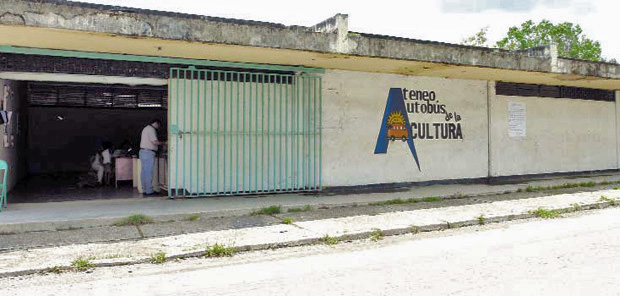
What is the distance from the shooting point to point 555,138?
45.6 ft

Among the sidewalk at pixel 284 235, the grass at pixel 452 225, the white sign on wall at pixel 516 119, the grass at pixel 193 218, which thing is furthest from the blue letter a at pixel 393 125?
the grass at pixel 193 218

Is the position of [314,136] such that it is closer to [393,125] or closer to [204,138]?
[393,125]

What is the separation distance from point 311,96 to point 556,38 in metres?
37.6

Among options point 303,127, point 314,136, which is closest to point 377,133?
point 314,136

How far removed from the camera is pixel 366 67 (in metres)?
10.3

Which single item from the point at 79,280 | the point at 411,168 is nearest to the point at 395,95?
the point at 411,168

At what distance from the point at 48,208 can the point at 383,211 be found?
18.6ft

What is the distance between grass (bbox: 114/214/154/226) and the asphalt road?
2.20 metres

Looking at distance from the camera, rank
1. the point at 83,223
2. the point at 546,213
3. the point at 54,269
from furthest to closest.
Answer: the point at 546,213, the point at 83,223, the point at 54,269

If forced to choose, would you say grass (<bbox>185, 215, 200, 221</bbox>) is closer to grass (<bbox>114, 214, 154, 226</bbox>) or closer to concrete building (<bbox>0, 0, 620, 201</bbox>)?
grass (<bbox>114, 214, 154, 226</bbox>)

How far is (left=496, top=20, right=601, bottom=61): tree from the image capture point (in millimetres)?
39969

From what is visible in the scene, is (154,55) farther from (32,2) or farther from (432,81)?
(432,81)

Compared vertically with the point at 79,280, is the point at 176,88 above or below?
above

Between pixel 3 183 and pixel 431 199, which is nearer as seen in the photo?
pixel 3 183
